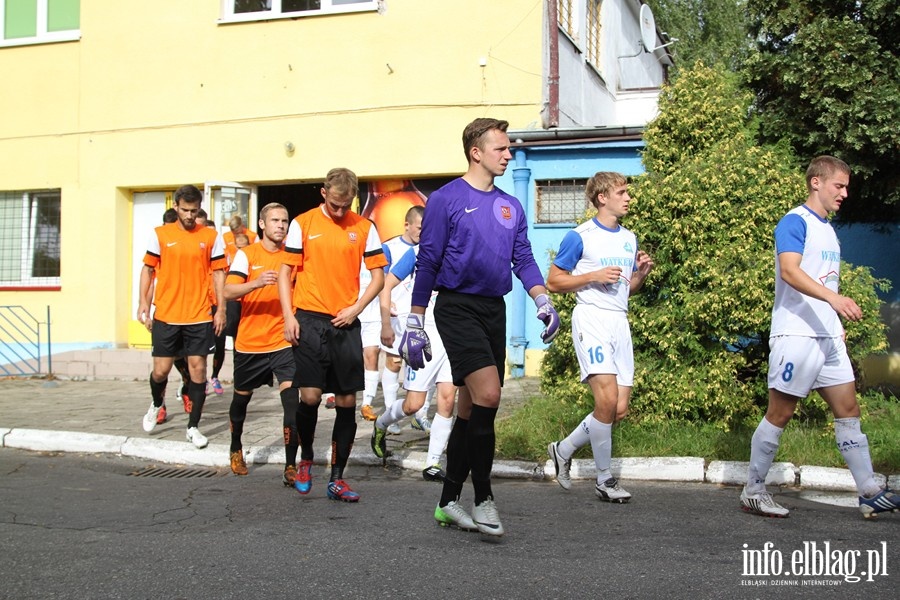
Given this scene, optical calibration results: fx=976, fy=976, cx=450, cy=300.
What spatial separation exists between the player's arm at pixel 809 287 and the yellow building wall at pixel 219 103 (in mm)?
8690

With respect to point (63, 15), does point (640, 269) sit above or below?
below

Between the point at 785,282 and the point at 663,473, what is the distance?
6.81 feet

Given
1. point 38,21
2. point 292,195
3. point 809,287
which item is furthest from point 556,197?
point 38,21

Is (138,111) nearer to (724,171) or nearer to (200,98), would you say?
(200,98)

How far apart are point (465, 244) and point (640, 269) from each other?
168 centimetres

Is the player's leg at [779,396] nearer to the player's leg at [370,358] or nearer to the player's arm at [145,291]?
the player's leg at [370,358]

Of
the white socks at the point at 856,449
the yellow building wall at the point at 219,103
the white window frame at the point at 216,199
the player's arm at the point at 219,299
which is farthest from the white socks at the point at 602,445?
the white window frame at the point at 216,199

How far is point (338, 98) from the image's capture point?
14.8 meters

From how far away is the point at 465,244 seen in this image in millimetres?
5227

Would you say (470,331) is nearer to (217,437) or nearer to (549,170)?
(217,437)

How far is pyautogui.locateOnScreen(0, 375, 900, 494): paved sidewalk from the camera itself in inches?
280

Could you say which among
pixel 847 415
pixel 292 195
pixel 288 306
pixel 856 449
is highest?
pixel 292 195

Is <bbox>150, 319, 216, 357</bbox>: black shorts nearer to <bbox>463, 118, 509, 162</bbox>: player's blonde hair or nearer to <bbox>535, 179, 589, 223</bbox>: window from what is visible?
<bbox>463, 118, 509, 162</bbox>: player's blonde hair

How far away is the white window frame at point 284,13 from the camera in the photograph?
1466 cm
